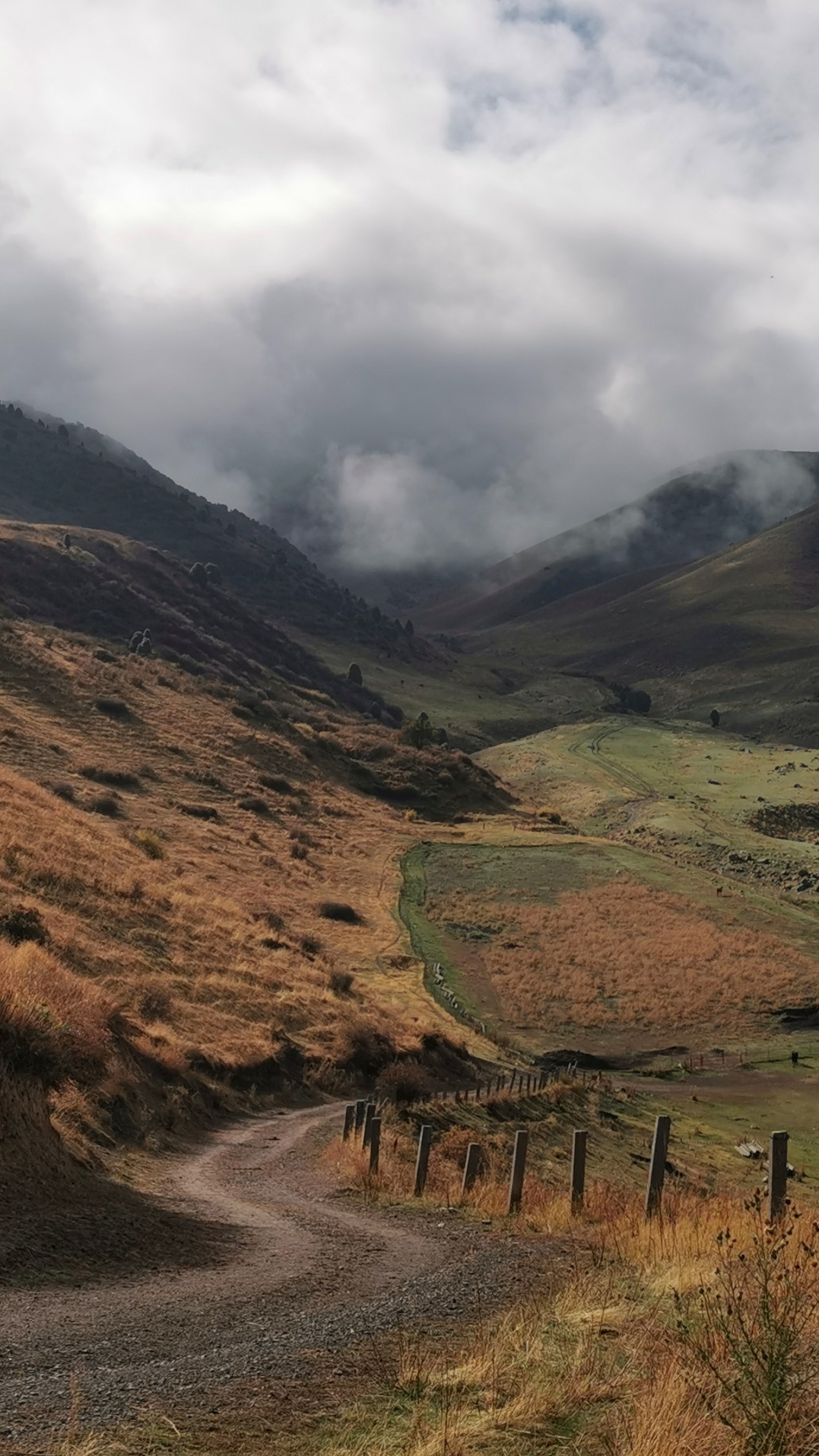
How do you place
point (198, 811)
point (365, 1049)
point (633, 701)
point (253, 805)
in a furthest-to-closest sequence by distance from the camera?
1. point (633, 701)
2. point (253, 805)
3. point (198, 811)
4. point (365, 1049)

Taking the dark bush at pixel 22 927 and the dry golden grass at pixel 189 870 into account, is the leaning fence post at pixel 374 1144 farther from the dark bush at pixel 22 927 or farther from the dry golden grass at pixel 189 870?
the dark bush at pixel 22 927

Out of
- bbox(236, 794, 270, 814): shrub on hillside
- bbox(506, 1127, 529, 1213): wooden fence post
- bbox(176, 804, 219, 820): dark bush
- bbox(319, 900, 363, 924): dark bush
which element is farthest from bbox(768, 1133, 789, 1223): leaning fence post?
bbox(236, 794, 270, 814): shrub on hillside

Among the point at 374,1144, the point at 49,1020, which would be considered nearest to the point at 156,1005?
the point at 374,1144

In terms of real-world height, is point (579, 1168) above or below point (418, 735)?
below

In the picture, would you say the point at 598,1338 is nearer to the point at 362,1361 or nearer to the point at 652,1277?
the point at 362,1361

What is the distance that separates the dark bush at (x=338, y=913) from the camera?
57.4 m

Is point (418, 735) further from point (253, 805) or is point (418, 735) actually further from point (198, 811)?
point (198, 811)

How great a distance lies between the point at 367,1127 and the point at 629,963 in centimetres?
4070

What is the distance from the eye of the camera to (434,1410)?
20.2ft

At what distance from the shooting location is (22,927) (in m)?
27.3

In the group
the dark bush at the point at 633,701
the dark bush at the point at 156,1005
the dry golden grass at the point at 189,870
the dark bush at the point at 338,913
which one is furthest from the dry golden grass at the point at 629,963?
the dark bush at the point at 633,701

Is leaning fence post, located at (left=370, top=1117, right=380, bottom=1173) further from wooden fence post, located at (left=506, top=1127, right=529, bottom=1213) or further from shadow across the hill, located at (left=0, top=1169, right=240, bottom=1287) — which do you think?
shadow across the hill, located at (left=0, top=1169, right=240, bottom=1287)

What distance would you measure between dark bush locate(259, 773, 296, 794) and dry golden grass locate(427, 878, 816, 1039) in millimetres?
21104

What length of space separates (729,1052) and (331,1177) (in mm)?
34091
